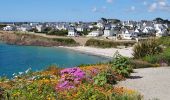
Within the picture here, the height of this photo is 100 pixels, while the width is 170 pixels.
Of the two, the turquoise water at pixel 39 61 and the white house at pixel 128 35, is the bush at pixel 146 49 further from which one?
the white house at pixel 128 35

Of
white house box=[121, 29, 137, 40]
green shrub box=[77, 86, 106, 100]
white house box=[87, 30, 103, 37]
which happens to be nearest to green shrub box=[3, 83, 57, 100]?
green shrub box=[77, 86, 106, 100]

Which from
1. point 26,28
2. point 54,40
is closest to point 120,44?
point 54,40

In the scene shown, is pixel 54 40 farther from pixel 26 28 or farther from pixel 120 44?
pixel 26 28

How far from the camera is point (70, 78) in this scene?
15.3m

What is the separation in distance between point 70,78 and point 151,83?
321 cm

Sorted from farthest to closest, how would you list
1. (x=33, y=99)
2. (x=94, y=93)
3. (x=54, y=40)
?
(x=54, y=40), (x=94, y=93), (x=33, y=99)

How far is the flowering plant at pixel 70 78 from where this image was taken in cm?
1407

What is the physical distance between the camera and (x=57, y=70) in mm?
18172

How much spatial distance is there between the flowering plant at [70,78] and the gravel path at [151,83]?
156cm

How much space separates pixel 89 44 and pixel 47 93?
105 m

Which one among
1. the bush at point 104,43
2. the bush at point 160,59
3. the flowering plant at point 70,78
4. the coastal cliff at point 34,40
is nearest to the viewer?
the flowering plant at point 70,78

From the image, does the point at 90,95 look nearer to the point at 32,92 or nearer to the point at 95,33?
the point at 32,92

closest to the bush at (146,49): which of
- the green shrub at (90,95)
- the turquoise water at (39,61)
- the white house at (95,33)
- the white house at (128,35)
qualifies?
the green shrub at (90,95)

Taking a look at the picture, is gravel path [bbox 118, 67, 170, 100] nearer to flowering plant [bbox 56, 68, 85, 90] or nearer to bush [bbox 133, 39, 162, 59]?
flowering plant [bbox 56, 68, 85, 90]
